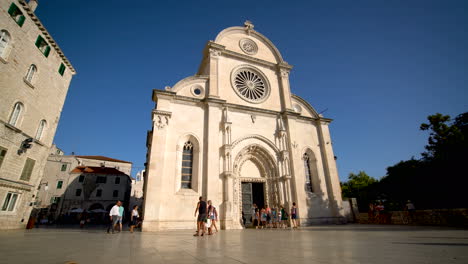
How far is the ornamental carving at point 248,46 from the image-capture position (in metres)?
20.2

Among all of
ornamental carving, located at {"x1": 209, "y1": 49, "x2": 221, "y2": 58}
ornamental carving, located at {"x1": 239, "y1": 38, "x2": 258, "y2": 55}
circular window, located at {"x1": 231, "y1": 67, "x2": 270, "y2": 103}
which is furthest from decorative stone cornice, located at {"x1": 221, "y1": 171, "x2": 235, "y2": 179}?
ornamental carving, located at {"x1": 239, "y1": 38, "x2": 258, "y2": 55}

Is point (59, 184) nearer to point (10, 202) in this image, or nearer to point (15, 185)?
point (10, 202)

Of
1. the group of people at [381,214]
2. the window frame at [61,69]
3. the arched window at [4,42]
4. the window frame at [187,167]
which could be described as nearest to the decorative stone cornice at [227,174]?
the window frame at [187,167]

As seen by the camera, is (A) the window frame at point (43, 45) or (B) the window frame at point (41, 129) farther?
(B) the window frame at point (41, 129)

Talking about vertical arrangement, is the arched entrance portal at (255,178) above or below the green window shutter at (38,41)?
below

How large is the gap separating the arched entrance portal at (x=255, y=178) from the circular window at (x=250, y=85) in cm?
475

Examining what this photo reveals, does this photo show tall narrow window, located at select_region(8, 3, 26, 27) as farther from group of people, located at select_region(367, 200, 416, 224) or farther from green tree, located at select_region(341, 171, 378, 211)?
green tree, located at select_region(341, 171, 378, 211)

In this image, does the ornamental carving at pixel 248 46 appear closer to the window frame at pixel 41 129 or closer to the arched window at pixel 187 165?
the arched window at pixel 187 165

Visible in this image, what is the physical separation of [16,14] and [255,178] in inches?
723

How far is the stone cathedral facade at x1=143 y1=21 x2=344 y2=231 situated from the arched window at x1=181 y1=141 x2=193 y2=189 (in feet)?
0.22

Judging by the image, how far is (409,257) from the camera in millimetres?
3674

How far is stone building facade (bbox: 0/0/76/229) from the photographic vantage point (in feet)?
39.0

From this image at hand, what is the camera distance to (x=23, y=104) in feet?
42.7

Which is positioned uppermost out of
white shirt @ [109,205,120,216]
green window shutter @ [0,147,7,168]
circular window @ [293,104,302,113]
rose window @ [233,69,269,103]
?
rose window @ [233,69,269,103]
